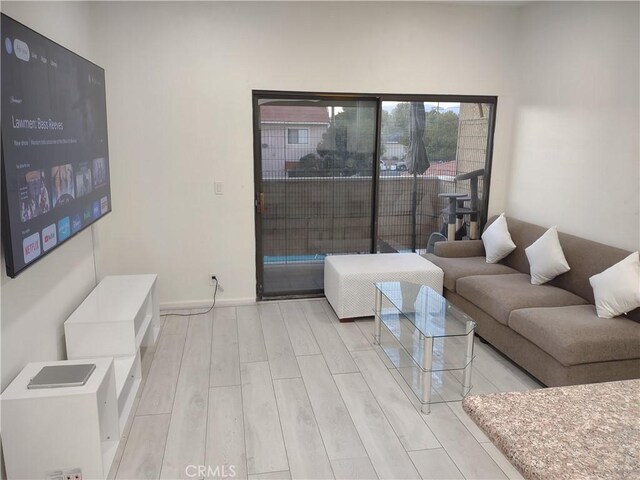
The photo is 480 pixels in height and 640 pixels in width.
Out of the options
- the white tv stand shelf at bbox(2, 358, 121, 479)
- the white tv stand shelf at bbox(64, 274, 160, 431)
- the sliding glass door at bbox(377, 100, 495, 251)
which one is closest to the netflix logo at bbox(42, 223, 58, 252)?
the white tv stand shelf at bbox(64, 274, 160, 431)

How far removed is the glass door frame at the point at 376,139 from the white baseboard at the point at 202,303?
0.14 metres

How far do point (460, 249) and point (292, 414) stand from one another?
2.60m

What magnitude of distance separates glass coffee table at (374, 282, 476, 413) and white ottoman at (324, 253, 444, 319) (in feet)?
0.71

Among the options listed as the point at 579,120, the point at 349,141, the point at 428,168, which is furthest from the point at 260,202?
the point at 579,120

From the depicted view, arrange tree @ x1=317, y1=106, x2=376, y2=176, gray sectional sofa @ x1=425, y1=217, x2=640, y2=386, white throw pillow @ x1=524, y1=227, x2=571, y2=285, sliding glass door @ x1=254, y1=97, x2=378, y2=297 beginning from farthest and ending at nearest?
1. tree @ x1=317, y1=106, x2=376, y2=176
2. sliding glass door @ x1=254, y1=97, x2=378, y2=297
3. white throw pillow @ x1=524, y1=227, x2=571, y2=285
4. gray sectional sofa @ x1=425, y1=217, x2=640, y2=386

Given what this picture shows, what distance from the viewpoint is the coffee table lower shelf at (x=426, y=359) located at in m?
2.88

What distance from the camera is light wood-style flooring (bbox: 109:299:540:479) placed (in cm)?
240

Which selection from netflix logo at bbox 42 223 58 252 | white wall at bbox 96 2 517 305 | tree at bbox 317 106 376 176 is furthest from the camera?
tree at bbox 317 106 376 176

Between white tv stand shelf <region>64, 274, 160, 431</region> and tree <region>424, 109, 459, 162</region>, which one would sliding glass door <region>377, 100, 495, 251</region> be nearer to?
tree <region>424, 109, 459, 162</region>

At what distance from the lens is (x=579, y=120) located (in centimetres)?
389

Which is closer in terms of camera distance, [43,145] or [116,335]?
[43,145]

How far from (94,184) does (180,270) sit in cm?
137

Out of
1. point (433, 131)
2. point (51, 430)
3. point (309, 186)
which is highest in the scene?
point (433, 131)

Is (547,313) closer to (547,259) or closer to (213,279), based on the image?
(547,259)
